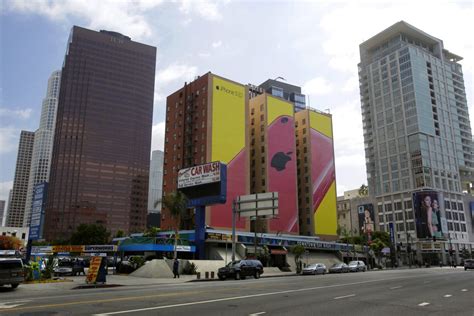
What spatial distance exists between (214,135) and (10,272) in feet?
239

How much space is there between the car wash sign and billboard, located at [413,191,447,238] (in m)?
99.4

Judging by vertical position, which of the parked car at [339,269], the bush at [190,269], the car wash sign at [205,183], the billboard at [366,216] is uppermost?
the billboard at [366,216]

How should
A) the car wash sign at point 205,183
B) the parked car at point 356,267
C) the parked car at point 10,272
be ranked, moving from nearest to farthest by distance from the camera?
the parked car at point 10,272 < the car wash sign at point 205,183 < the parked car at point 356,267

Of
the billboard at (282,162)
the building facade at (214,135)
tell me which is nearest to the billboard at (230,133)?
the building facade at (214,135)

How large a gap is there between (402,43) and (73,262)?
5780 inches

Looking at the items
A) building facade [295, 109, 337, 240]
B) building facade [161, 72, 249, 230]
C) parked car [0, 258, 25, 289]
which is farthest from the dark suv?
building facade [295, 109, 337, 240]

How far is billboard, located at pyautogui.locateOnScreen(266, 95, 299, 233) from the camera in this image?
4026 inches

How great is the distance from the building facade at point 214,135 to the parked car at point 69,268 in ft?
145

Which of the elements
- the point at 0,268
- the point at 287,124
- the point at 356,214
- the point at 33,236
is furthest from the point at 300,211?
the point at 0,268

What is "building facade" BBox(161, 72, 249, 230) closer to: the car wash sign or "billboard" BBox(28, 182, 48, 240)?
the car wash sign

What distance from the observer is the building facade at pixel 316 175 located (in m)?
112

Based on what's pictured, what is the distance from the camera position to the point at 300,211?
114375 mm

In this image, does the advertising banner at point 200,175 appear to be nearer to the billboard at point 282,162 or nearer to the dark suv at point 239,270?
the dark suv at point 239,270

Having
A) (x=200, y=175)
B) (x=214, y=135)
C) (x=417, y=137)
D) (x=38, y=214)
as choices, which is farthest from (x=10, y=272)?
(x=417, y=137)
